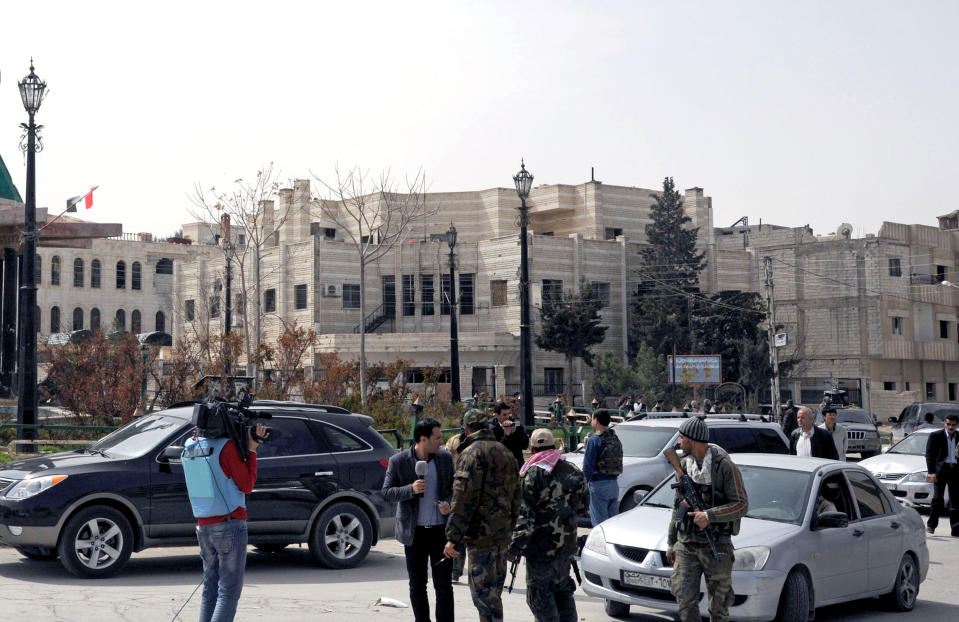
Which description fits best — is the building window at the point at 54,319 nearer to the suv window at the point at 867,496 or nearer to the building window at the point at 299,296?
the building window at the point at 299,296

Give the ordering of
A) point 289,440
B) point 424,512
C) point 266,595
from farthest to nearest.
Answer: point 289,440 < point 266,595 < point 424,512

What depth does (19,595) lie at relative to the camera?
9.44 metres

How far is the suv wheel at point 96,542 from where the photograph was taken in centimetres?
1023

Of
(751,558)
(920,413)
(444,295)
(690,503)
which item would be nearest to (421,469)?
(690,503)

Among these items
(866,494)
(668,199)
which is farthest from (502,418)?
(668,199)

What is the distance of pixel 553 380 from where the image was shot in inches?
2469

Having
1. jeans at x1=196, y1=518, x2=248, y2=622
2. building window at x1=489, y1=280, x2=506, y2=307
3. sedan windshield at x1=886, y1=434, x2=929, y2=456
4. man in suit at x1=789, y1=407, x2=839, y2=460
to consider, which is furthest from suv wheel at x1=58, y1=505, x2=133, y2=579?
building window at x1=489, y1=280, x2=506, y2=307

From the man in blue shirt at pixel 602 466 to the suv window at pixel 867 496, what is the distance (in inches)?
108

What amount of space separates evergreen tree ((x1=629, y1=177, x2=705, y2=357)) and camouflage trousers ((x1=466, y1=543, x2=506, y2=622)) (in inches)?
2232

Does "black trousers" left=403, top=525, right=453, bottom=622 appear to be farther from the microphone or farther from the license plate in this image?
the license plate

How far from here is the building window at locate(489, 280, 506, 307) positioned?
63062mm

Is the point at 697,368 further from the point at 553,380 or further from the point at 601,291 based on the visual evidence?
the point at 601,291

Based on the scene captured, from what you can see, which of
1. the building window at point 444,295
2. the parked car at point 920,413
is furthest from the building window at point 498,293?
the parked car at point 920,413

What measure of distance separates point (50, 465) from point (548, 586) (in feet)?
19.0
